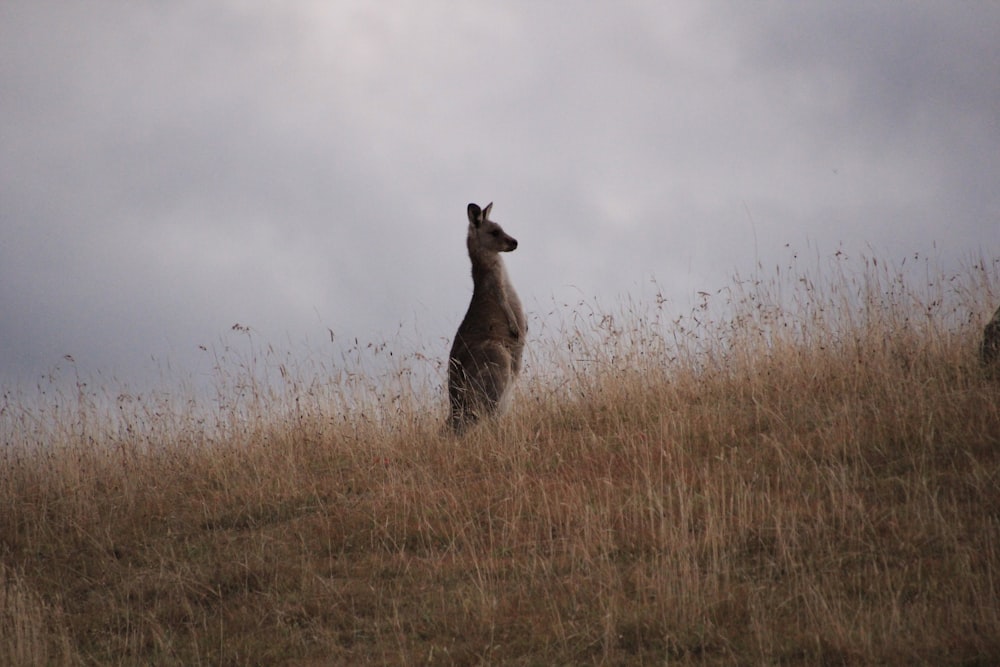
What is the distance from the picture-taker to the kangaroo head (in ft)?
40.6

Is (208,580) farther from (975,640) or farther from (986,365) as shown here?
(986,365)

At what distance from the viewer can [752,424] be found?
32.4 feet

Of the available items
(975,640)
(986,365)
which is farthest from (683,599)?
(986,365)

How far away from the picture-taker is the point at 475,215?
40.8ft

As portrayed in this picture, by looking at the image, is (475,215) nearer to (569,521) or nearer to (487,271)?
(487,271)

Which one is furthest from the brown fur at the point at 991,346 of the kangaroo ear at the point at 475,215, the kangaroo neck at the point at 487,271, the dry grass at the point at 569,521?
the kangaroo ear at the point at 475,215

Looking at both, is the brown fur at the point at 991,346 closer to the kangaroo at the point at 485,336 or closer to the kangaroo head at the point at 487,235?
the kangaroo at the point at 485,336

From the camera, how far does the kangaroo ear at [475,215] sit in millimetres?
12375

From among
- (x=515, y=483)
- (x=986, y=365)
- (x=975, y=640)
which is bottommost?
(x=975, y=640)

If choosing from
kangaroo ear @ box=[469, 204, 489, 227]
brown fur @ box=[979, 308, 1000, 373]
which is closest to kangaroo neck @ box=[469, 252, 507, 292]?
kangaroo ear @ box=[469, 204, 489, 227]

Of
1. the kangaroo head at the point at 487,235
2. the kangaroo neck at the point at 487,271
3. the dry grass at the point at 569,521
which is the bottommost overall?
the dry grass at the point at 569,521

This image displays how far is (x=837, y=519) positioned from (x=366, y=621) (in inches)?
144

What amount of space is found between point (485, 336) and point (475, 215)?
188cm

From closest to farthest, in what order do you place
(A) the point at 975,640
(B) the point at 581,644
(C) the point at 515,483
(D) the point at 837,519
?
(A) the point at 975,640 < (B) the point at 581,644 < (D) the point at 837,519 < (C) the point at 515,483
